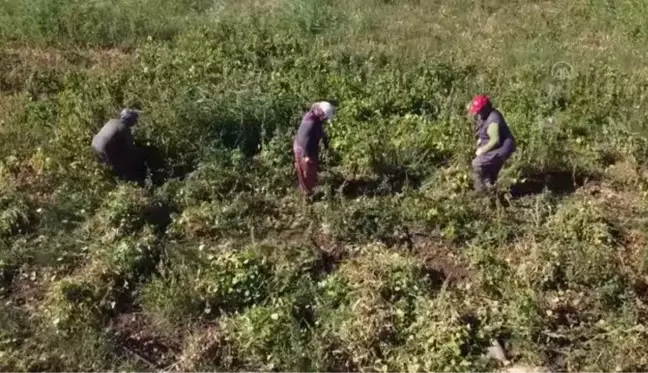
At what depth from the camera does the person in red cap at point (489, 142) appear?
8352mm

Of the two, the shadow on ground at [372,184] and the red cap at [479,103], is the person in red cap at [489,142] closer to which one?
the red cap at [479,103]

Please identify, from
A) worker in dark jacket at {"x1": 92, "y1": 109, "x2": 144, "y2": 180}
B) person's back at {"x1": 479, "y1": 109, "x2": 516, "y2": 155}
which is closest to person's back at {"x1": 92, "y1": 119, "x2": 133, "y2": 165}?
worker in dark jacket at {"x1": 92, "y1": 109, "x2": 144, "y2": 180}

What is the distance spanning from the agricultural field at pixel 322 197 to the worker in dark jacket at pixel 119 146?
0.78ft

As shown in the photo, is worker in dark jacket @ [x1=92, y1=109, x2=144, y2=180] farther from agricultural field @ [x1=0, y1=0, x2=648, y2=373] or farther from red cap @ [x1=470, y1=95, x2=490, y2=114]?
red cap @ [x1=470, y1=95, x2=490, y2=114]

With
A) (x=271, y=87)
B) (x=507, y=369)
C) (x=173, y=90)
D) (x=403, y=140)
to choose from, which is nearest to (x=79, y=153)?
(x=173, y=90)

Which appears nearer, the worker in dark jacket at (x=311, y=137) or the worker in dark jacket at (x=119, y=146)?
the worker in dark jacket at (x=311, y=137)

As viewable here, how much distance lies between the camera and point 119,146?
8836 millimetres

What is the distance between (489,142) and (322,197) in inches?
75.8

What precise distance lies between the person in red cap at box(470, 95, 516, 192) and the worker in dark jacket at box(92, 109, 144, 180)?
382cm

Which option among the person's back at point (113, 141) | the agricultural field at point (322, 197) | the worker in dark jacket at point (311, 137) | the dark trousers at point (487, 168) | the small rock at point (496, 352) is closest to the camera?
the small rock at point (496, 352)

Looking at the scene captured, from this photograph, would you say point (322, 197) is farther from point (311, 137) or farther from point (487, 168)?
point (487, 168)

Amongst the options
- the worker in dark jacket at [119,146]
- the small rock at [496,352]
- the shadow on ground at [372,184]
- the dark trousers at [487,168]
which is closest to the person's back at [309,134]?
the shadow on ground at [372,184]

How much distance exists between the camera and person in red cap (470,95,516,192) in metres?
8.35

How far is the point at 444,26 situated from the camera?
1265cm
